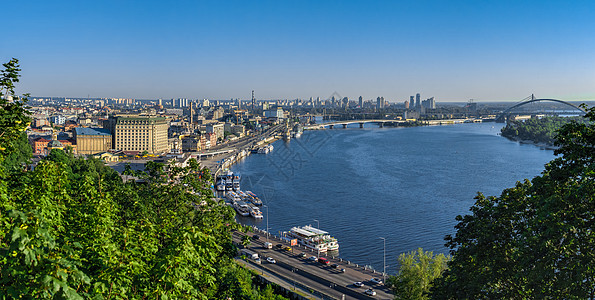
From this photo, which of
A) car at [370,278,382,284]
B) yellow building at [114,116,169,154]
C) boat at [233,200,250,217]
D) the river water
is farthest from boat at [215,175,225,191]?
car at [370,278,382,284]

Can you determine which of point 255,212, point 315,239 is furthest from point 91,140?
point 315,239

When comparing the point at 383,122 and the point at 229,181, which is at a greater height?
the point at 383,122

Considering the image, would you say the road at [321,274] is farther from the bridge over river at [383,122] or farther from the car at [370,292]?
the bridge over river at [383,122]

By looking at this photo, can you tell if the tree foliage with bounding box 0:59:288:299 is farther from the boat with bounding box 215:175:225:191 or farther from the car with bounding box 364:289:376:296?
the boat with bounding box 215:175:225:191

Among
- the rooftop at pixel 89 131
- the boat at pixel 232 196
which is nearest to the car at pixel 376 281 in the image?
the boat at pixel 232 196

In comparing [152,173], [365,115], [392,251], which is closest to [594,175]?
[152,173]

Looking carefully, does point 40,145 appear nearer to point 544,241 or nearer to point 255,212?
point 255,212
